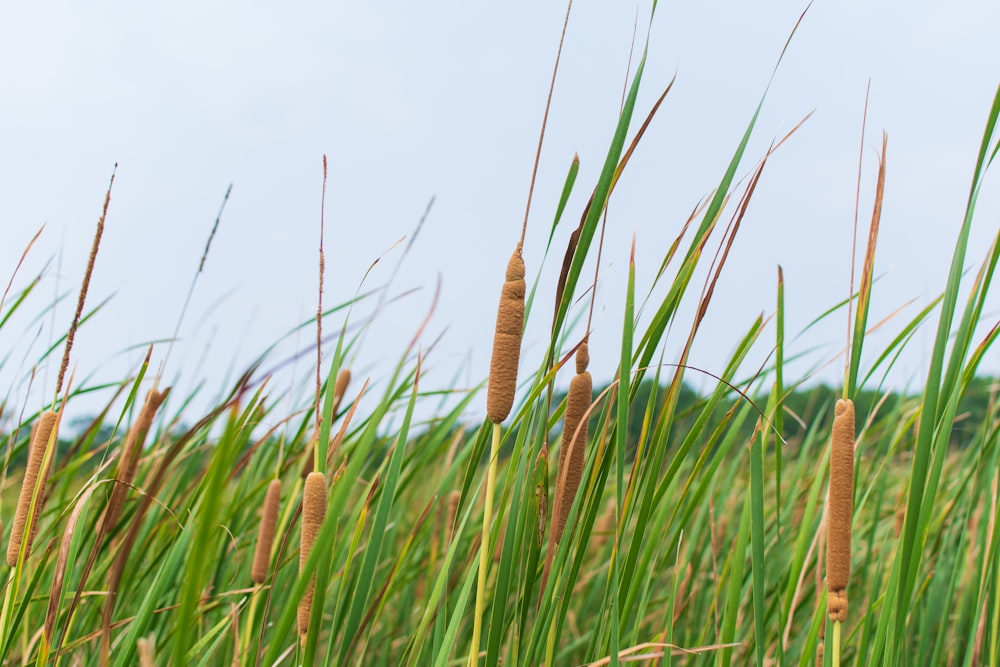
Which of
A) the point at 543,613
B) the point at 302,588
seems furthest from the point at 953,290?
the point at 302,588

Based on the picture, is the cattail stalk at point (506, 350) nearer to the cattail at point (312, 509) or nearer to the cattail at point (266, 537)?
the cattail at point (312, 509)

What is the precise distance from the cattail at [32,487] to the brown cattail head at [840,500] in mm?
1026

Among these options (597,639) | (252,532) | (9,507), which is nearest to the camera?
(597,639)

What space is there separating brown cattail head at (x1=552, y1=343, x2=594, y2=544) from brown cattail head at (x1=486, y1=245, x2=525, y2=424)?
5.5 inches

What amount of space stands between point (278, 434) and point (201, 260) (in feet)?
2.93

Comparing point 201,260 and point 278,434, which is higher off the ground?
point 201,260

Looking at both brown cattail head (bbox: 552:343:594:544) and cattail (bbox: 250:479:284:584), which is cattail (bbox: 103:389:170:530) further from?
brown cattail head (bbox: 552:343:594:544)

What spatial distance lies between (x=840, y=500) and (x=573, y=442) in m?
0.30

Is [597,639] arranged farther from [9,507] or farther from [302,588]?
[9,507]

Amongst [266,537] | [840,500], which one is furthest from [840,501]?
[266,537]

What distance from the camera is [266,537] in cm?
132

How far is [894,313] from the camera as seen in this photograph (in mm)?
1574

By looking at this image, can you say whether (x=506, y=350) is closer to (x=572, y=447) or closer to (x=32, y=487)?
(x=572, y=447)

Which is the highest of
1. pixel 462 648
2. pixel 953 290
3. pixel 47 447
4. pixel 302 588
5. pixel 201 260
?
pixel 201 260
